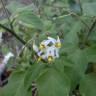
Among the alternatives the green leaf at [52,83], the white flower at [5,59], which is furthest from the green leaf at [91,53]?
the white flower at [5,59]

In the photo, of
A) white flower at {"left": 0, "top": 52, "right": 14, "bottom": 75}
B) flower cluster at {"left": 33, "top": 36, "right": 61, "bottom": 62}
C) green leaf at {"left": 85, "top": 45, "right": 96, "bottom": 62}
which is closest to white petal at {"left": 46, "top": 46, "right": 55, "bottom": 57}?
flower cluster at {"left": 33, "top": 36, "right": 61, "bottom": 62}

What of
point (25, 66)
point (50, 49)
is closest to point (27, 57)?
point (25, 66)

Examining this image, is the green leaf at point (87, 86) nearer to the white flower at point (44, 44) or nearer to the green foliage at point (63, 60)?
the green foliage at point (63, 60)

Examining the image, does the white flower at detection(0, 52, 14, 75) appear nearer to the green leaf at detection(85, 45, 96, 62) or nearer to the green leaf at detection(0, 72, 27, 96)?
the green leaf at detection(0, 72, 27, 96)

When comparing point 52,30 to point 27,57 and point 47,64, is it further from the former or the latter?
point 47,64

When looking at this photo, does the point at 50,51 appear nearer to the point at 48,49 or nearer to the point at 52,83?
the point at 48,49

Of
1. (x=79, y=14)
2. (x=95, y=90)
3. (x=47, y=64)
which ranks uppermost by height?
(x=79, y=14)

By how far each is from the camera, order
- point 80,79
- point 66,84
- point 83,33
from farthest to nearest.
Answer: point 83,33 < point 80,79 < point 66,84
